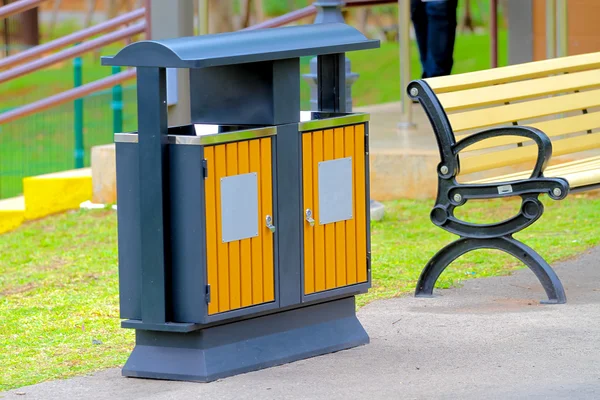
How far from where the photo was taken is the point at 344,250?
16.7ft

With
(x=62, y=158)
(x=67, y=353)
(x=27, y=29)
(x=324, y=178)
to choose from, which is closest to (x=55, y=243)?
(x=62, y=158)

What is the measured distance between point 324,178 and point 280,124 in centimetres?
32

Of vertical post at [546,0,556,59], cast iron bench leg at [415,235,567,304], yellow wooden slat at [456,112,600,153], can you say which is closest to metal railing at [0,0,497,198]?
vertical post at [546,0,556,59]

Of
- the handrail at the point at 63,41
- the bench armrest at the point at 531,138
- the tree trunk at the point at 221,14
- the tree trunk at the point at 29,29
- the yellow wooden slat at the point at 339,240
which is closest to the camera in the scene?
the yellow wooden slat at the point at 339,240

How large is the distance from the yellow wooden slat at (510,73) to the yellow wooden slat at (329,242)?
1.08 m

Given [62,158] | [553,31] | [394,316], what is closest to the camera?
[394,316]

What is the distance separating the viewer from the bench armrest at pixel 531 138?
5629 mm

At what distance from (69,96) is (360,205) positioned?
546cm

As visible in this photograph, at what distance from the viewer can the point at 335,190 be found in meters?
5.04

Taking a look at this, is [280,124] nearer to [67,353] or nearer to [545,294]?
[67,353]

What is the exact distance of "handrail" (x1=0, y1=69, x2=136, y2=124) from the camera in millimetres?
10062

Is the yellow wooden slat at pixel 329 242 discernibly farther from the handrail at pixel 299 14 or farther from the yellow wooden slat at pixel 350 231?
the handrail at pixel 299 14

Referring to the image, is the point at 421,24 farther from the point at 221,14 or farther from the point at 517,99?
the point at 221,14

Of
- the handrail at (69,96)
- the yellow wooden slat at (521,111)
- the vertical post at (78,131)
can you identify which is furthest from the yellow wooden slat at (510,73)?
the vertical post at (78,131)
